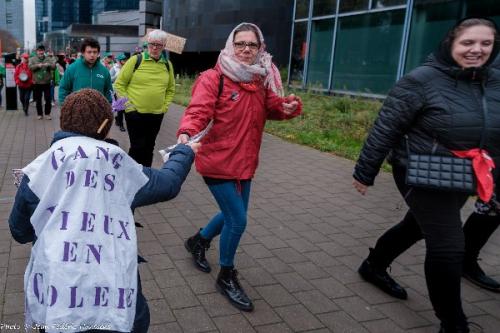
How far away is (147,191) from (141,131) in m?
3.44

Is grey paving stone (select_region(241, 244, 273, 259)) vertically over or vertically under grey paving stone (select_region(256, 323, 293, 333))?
under

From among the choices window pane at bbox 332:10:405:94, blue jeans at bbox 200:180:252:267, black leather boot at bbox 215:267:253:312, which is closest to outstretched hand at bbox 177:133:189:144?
blue jeans at bbox 200:180:252:267

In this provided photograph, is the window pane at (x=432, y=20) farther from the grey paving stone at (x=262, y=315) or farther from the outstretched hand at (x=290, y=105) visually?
the grey paving stone at (x=262, y=315)

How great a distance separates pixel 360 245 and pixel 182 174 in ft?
9.16

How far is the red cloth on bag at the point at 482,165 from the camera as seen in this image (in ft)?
9.46

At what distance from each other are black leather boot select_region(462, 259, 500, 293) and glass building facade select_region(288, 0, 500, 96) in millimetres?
10459

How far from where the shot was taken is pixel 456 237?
9.66 ft

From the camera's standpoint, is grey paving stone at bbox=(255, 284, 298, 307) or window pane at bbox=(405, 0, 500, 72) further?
window pane at bbox=(405, 0, 500, 72)

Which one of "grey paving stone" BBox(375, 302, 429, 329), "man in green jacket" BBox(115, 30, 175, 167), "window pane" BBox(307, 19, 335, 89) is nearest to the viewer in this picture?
"grey paving stone" BBox(375, 302, 429, 329)

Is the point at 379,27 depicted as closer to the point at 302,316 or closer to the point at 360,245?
the point at 360,245

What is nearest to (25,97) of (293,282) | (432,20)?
(432,20)

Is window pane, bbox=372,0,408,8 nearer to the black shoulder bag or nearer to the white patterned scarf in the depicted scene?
the white patterned scarf

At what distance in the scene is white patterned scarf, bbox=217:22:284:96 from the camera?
3334 millimetres

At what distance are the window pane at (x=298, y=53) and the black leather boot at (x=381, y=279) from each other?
1663cm
